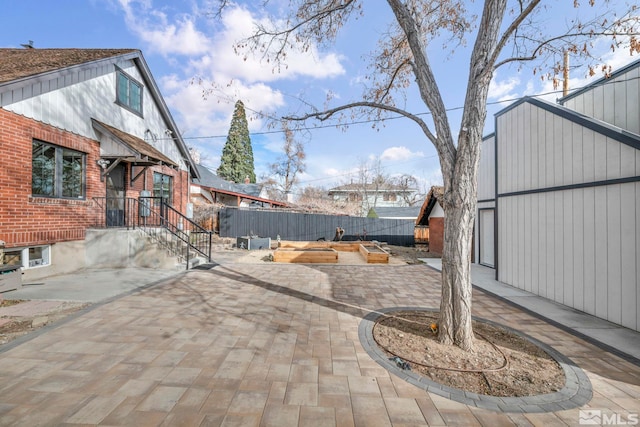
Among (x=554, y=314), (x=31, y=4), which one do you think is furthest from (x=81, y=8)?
(x=554, y=314)

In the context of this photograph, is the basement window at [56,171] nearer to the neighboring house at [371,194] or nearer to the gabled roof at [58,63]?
the gabled roof at [58,63]

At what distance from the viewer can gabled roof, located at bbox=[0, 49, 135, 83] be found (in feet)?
18.6

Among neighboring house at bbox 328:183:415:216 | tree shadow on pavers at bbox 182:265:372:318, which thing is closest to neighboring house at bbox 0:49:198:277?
tree shadow on pavers at bbox 182:265:372:318

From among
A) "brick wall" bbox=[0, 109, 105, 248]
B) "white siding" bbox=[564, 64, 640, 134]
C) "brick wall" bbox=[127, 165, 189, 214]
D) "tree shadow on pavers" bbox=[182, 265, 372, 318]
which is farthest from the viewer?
"brick wall" bbox=[127, 165, 189, 214]

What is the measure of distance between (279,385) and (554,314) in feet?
16.1

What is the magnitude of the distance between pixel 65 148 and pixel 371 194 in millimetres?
32285

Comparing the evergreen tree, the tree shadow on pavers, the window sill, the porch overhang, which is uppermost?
the evergreen tree

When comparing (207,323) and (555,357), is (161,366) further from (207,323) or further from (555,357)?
(555,357)

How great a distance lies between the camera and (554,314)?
4559mm

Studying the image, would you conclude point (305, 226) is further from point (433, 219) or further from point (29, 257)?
point (29, 257)

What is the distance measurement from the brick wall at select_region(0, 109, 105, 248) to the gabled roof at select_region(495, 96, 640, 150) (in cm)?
1098

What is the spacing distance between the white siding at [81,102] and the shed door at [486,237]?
40.5 feet

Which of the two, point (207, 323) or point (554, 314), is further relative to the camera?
point (554, 314)

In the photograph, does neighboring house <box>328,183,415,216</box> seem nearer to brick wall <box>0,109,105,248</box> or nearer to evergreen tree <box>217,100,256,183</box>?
evergreen tree <box>217,100,256,183</box>
